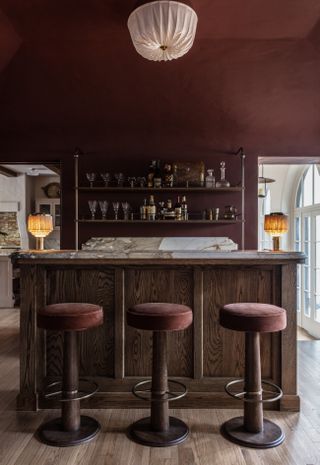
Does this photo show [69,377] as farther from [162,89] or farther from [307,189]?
[307,189]

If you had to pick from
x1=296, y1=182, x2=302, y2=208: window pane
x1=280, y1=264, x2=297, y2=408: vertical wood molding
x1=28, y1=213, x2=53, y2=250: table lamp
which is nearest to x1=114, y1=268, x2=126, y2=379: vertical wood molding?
x1=28, y1=213, x2=53, y2=250: table lamp

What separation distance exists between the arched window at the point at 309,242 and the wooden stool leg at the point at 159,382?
4147 millimetres

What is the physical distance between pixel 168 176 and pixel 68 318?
2482mm

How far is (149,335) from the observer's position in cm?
258

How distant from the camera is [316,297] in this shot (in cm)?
587

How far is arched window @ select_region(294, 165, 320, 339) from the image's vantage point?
5.76 metres

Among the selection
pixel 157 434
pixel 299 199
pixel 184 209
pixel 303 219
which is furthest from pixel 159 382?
pixel 299 199

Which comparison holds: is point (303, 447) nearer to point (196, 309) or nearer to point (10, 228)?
point (196, 309)

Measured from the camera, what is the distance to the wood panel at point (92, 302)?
257 centimetres

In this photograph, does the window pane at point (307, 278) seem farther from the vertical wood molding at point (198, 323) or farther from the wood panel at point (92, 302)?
the wood panel at point (92, 302)

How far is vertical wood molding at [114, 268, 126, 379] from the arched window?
155 inches

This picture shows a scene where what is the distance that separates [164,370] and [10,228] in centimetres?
635

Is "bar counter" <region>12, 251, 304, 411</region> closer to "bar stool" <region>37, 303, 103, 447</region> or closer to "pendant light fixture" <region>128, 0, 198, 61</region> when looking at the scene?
"bar stool" <region>37, 303, 103, 447</region>

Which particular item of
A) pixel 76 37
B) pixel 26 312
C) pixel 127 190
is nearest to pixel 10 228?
pixel 127 190
